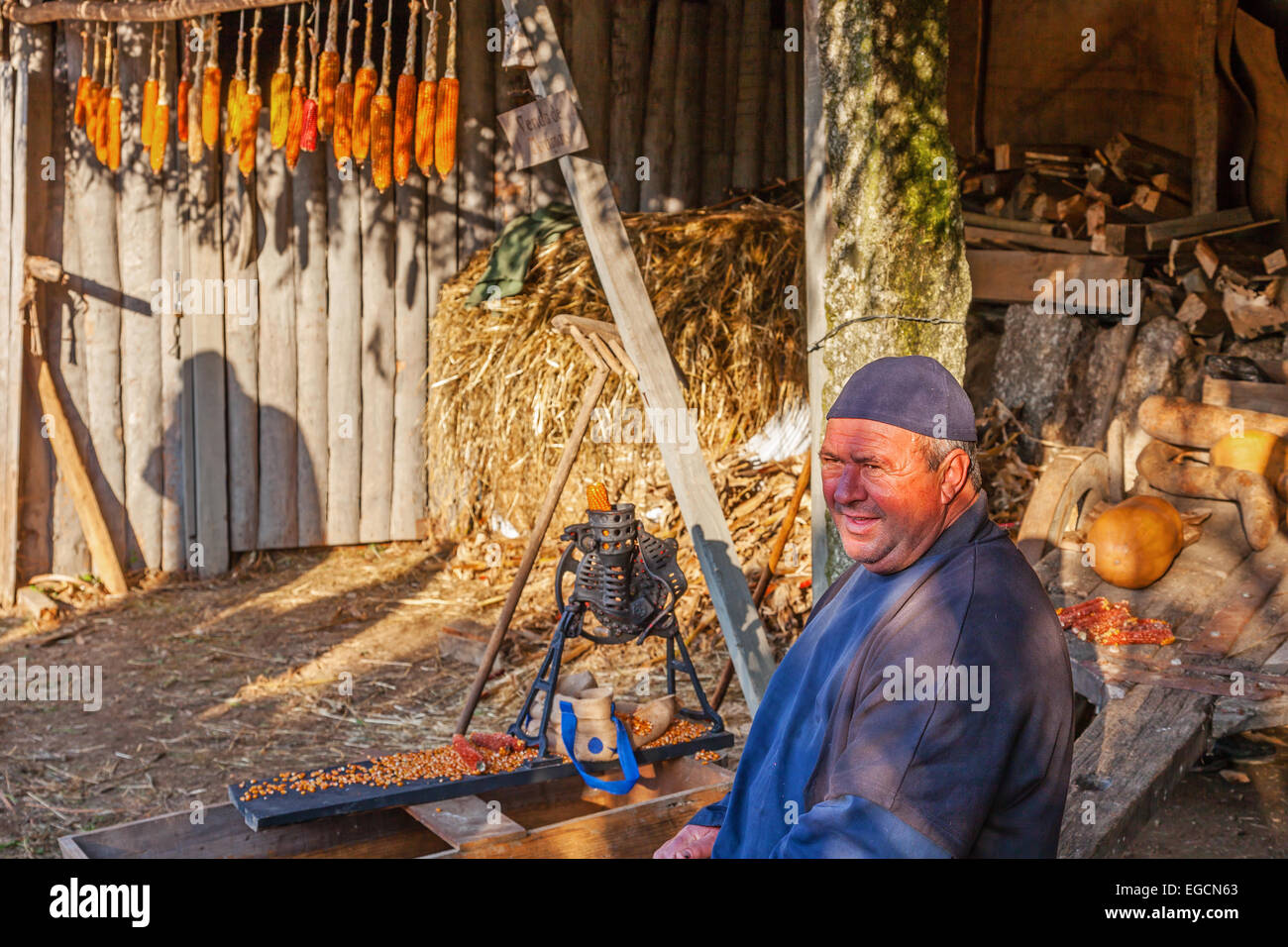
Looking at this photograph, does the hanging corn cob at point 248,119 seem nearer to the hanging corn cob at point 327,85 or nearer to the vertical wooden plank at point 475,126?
the hanging corn cob at point 327,85

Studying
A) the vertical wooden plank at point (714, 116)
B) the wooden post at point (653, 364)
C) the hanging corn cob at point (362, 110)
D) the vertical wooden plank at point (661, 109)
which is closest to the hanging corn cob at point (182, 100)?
the hanging corn cob at point (362, 110)

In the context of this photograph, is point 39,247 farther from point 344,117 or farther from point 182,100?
point 344,117

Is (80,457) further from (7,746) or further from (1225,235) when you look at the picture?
(1225,235)

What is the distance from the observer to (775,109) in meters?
8.98

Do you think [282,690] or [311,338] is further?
[311,338]

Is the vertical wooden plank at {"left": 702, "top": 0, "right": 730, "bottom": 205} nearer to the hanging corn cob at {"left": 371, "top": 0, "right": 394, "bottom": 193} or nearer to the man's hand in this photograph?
the hanging corn cob at {"left": 371, "top": 0, "right": 394, "bottom": 193}

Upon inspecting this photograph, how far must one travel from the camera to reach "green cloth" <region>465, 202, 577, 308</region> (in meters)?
7.87

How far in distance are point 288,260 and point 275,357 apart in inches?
24.9

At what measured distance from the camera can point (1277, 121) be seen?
6957 millimetres

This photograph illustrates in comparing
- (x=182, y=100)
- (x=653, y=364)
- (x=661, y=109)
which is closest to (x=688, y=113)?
(x=661, y=109)

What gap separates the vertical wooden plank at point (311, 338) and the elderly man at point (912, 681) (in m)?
6.28

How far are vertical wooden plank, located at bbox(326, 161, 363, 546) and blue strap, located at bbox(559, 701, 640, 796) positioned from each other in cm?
453

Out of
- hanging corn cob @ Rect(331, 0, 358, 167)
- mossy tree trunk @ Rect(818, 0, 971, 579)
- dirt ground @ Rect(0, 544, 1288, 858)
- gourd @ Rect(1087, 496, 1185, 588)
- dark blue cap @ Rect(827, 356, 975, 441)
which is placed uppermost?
hanging corn cob @ Rect(331, 0, 358, 167)

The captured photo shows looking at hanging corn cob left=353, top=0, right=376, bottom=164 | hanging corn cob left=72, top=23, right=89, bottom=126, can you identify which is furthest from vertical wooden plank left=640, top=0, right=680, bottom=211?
hanging corn cob left=72, top=23, right=89, bottom=126
